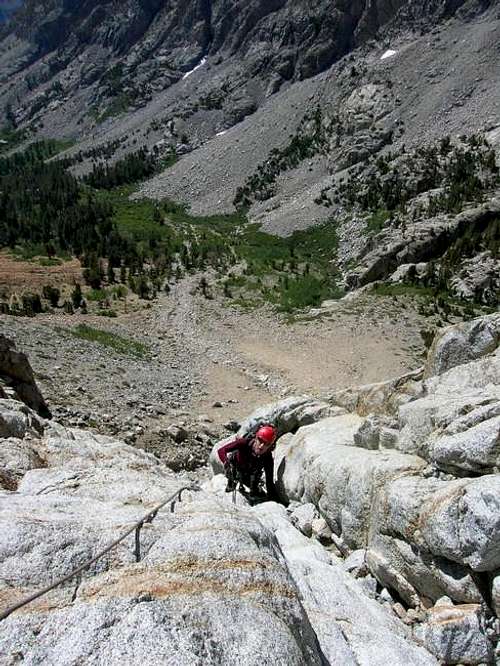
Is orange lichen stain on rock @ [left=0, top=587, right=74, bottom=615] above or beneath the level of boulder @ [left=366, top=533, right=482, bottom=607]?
above

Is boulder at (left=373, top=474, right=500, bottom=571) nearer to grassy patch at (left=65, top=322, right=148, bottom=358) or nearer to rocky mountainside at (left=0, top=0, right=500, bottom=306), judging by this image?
grassy patch at (left=65, top=322, right=148, bottom=358)

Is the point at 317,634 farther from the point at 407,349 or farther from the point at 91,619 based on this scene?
the point at 407,349

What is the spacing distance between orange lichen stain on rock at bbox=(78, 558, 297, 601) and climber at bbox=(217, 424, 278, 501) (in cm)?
529

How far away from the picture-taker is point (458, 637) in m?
4.76

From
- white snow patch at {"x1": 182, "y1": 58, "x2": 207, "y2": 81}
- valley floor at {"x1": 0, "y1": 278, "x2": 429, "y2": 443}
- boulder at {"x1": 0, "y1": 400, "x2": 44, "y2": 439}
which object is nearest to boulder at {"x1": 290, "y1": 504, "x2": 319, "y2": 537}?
boulder at {"x1": 0, "y1": 400, "x2": 44, "y2": 439}

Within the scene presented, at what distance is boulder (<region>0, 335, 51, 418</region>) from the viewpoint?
12598mm

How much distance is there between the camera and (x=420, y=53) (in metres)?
79.7

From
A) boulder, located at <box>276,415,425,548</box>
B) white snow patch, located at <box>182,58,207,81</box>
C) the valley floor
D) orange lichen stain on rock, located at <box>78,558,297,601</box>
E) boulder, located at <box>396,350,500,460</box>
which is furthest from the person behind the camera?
white snow patch, located at <box>182,58,207,81</box>

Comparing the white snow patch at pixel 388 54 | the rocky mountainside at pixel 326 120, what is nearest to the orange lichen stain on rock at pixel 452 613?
the rocky mountainside at pixel 326 120

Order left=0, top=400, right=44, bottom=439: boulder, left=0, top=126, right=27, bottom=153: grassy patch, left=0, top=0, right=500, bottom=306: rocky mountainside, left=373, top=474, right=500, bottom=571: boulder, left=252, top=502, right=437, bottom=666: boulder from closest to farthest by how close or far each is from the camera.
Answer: left=252, top=502, right=437, bottom=666: boulder < left=373, top=474, right=500, bottom=571: boulder < left=0, top=400, right=44, bottom=439: boulder < left=0, top=0, right=500, bottom=306: rocky mountainside < left=0, top=126, right=27, bottom=153: grassy patch

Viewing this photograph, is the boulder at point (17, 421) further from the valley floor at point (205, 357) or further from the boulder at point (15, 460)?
the valley floor at point (205, 357)

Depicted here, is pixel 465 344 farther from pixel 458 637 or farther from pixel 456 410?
pixel 458 637

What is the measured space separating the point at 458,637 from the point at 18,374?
12.3 m

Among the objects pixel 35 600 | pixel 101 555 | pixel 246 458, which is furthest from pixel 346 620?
pixel 246 458
